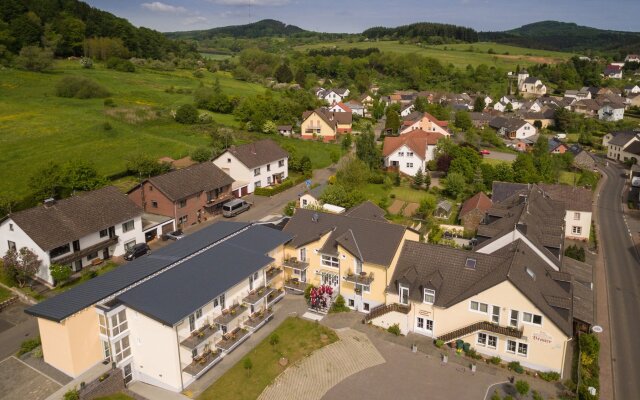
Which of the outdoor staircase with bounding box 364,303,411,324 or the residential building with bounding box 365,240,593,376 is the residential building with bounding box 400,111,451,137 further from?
the outdoor staircase with bounding box 364,303,411,324

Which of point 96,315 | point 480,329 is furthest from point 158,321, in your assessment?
point 480,329

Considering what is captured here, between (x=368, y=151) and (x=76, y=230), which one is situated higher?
(x=368, y=151)

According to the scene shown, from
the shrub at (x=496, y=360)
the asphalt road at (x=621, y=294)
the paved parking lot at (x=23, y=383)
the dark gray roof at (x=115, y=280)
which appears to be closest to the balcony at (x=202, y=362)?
the dark gray roof at (x=115, y=280)

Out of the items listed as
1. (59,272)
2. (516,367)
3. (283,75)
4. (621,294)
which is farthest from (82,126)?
(283,75)

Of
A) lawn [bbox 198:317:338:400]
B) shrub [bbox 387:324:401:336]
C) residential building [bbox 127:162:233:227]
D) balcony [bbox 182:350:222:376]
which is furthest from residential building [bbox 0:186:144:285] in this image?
shrub [bbox 387:324:401:336]

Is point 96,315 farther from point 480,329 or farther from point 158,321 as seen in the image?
point 480,329

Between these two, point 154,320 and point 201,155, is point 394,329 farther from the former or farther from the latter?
point 201,155
